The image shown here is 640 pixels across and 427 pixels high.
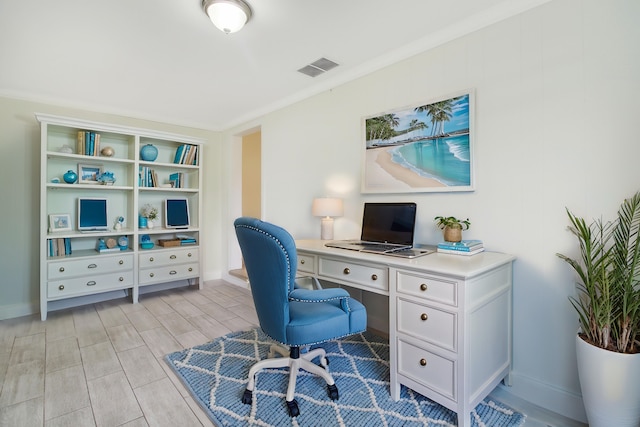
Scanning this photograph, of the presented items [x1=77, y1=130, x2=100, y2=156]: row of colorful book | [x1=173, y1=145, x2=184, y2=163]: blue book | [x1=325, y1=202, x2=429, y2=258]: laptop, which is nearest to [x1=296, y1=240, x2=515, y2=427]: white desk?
[x1=325, y1=202, x2=429, y2=258]: laptop

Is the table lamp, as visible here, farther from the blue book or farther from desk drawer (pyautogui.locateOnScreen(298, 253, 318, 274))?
the blue book

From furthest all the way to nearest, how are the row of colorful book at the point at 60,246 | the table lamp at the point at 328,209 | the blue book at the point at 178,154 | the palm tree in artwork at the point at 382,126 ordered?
the blue book at the point at 178,154 → the row of colorful book at the point at 60,246 → the table lamp at the point at 328,209 → the palm tree in artwork at the point at 382,126

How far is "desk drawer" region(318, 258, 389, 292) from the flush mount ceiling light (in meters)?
1.61

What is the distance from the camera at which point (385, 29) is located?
2.11m

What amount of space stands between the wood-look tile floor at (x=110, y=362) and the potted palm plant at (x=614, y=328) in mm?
385

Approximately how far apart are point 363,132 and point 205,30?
1.38 m

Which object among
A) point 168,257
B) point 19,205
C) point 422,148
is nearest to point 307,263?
point 422,148

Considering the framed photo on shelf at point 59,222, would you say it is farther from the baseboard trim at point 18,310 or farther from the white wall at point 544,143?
the white wall at point 544,143

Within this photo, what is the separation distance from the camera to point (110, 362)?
224cm

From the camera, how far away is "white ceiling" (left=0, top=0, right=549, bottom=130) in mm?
1872

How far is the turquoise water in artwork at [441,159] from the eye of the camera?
206cm

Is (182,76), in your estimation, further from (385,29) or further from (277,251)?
(277,251)

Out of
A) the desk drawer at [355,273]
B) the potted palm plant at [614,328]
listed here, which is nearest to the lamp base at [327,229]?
the desk drawer at [355,273]

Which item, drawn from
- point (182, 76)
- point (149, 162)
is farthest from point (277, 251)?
point (149, 162)
